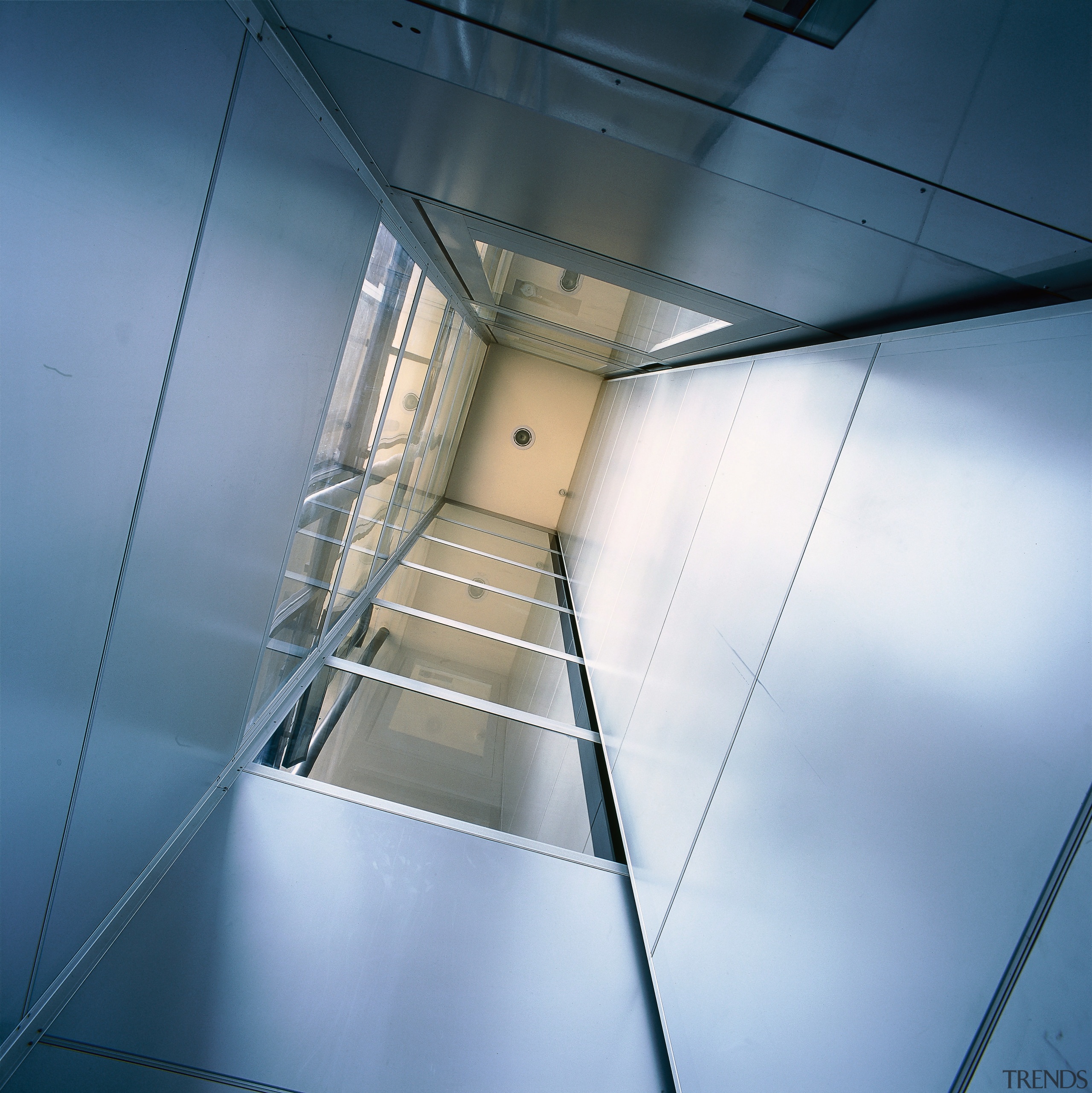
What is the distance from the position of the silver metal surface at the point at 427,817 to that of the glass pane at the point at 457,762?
0.11 feet

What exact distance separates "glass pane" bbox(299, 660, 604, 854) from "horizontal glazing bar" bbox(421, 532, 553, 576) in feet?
13.1

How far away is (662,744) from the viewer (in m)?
3.47

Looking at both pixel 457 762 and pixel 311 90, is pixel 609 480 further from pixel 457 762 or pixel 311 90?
pixel 311 90

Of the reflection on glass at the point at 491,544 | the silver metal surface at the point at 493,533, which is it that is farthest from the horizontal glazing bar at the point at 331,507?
the silver metal surface at the point at 493,533

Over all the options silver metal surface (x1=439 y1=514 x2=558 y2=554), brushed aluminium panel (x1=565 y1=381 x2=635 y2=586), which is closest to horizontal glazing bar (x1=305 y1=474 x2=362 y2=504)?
brushed aluminium panel (x1=565 y1=381 x2=635 y2=586)

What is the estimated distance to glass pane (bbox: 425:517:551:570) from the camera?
30.0ft

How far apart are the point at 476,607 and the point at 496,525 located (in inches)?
190

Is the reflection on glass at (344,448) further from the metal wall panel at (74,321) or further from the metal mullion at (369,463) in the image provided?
the metal wall panel at (74,321)

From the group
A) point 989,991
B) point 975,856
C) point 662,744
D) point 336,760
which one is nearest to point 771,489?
point 662,744

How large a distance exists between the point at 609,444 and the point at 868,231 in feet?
24.1

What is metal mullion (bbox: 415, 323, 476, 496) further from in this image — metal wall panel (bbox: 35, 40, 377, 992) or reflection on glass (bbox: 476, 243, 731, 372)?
metal wall panel (bbox: 35, 40, 377, 992)

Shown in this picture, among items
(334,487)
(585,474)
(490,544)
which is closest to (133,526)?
(334,487)

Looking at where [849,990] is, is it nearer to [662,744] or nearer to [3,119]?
[662,744]

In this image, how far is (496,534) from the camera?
10430 mm
